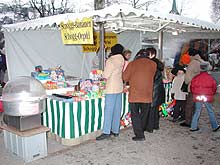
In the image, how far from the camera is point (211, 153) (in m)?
3.85

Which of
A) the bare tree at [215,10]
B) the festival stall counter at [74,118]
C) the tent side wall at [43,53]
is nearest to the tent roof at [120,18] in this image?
the tent side wall at [43,53]

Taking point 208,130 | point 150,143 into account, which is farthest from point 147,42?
point 150,143

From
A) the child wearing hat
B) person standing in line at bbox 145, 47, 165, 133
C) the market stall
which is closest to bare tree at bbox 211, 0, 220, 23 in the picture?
the market stall

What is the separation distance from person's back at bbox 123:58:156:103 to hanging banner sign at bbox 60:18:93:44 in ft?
2.80

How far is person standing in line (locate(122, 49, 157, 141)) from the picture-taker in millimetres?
4148

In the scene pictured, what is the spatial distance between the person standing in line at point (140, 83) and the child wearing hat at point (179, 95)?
135 centimetres

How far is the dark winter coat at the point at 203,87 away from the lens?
4.59m

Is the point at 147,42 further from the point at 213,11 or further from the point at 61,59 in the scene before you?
the point at 213,11

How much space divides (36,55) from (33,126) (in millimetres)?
3552

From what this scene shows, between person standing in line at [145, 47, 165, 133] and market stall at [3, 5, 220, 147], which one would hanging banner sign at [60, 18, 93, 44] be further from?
person standing in line at [145, 47, 165, 133]

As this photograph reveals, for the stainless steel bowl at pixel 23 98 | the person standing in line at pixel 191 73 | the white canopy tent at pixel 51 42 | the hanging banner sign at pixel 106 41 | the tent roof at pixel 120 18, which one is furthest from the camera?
the hanging banner sign at pixel 106 41

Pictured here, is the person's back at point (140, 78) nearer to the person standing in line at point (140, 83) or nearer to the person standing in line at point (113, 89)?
the person standing in line at point (140, 83)

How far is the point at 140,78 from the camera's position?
4145 millimetres

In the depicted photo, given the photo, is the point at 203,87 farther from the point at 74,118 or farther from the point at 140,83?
the point at 74,118
